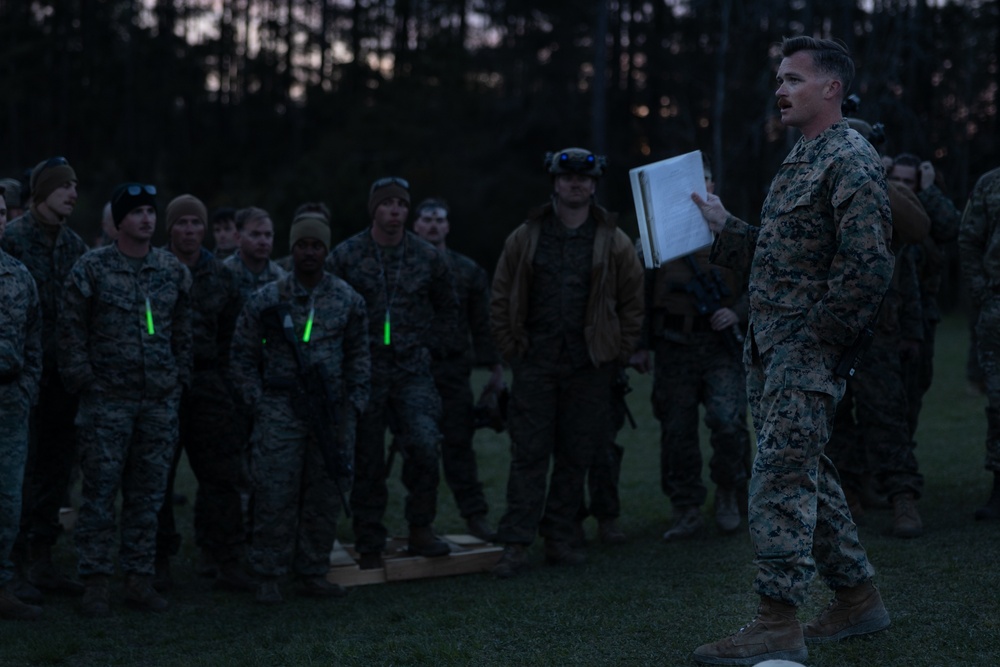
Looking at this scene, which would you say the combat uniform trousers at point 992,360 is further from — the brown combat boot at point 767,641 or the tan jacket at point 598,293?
the brown combat boot at point 767,641

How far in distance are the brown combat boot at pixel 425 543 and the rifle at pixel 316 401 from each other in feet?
2.88

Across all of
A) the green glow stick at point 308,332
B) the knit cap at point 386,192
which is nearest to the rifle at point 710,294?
the knit cap at point 386,192

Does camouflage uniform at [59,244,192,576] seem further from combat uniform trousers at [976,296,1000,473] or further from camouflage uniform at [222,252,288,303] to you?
combat uniform trousers at [976,296,1000,473]

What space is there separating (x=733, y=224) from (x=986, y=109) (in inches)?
1313

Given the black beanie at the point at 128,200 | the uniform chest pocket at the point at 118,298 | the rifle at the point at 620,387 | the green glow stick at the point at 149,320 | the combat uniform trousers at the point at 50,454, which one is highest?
the black beanie at the point at 128,200

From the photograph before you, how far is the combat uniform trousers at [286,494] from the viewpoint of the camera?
695cm

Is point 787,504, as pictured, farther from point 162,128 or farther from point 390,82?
point 162,128

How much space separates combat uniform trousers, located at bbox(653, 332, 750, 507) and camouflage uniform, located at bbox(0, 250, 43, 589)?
14.0 feet

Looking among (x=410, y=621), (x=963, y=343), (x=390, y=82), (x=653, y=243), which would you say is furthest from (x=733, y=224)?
(x=390, y=82)

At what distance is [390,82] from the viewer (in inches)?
1283

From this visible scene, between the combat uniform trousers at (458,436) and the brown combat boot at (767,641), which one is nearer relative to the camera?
the brown combat boot at (767,641)

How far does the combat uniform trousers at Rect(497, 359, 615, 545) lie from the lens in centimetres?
736

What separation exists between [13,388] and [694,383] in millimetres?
4517

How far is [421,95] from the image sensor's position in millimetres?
31203
